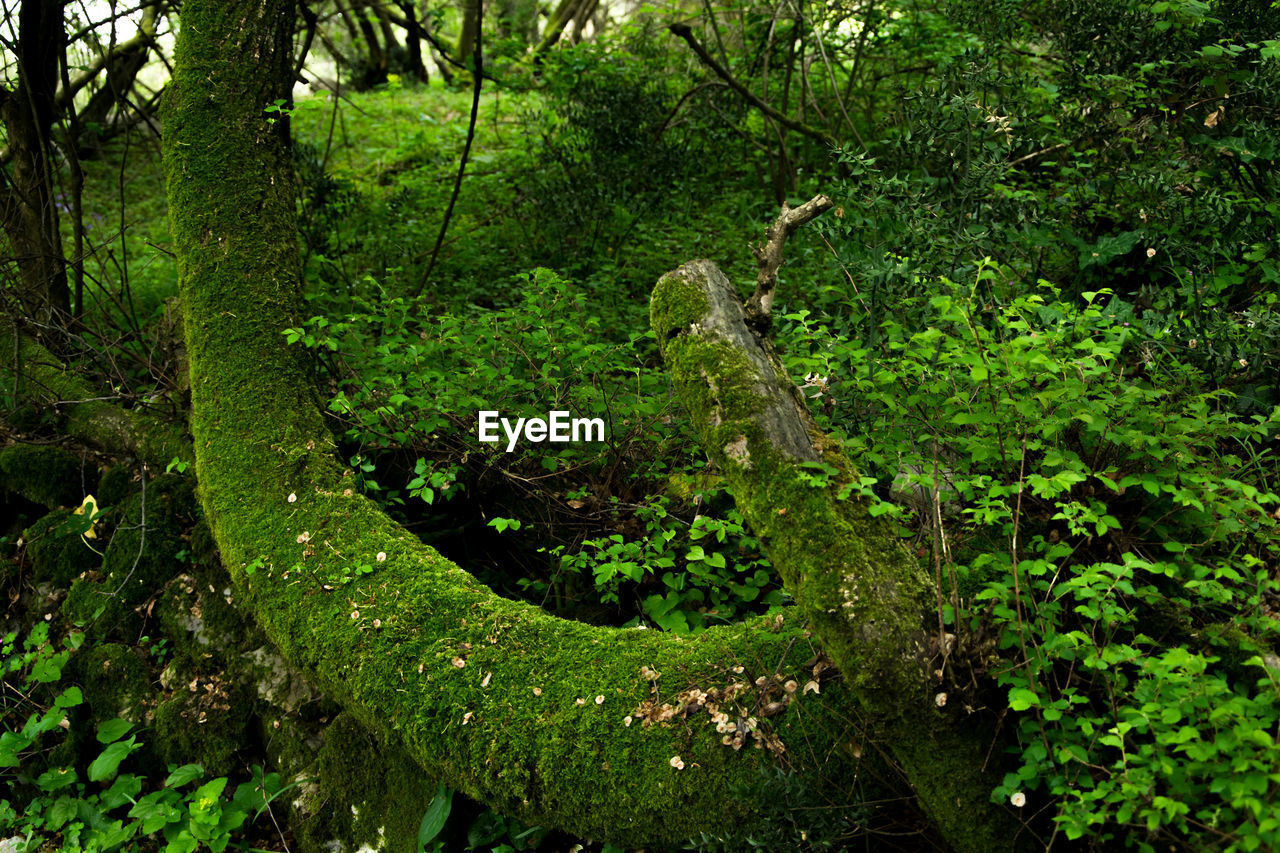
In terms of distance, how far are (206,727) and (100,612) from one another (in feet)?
Answer: 3.21

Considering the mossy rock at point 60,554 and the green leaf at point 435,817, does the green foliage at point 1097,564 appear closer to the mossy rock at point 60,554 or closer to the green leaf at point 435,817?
the green leaf at point 435,817

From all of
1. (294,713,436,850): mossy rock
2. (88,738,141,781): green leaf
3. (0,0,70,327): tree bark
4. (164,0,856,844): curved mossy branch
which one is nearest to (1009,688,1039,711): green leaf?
(164,0,856,844): curved mossy branch

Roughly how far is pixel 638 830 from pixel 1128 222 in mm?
3940

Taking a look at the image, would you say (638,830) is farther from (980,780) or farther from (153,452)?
(153,452)

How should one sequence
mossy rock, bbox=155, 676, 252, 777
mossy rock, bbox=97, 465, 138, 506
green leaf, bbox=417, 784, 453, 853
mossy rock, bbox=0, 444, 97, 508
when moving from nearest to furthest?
green leaf, bbox=417, 784, 453, 853 → mossy rock, bbox=155, 676, 252, 777 → mossy rock, bbox=97, 465, 138, 506 → mossy rock, bbox=0, 444, 97, 508

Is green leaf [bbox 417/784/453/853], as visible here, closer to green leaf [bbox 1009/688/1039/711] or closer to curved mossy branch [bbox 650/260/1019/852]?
curved mossy branch [bbox 650/260/1019/852]

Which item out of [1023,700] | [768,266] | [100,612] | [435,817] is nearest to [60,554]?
[100,612]

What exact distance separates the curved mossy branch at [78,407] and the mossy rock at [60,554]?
0.49 meters

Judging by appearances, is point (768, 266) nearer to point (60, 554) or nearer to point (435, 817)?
point (435, 817)

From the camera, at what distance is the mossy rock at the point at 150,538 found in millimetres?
3889

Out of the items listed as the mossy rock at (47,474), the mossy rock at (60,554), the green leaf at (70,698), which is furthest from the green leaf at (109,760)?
the mossy rock at (47,474)

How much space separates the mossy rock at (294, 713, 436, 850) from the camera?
2848mm

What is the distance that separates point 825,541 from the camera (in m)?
2.06

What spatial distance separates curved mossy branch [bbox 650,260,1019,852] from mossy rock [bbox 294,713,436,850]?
5.37ft
